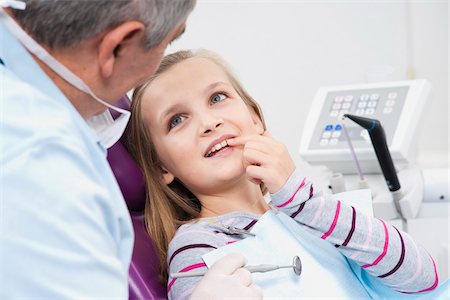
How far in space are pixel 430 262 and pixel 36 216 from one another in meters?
0.98

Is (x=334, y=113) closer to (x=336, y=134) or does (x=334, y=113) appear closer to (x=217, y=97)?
(x=336, y=134)

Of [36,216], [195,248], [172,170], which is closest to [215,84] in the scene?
[172,170]

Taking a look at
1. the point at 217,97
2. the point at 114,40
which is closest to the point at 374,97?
the point at 217,97

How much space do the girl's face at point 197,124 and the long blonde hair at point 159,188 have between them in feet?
0.08

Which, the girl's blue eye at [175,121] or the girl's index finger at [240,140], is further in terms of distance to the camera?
→ the girl's blue eye at [175,121]

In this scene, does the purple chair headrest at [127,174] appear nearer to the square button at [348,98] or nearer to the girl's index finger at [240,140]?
the girl's index finger at [240,140]

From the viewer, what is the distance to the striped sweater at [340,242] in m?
1.39

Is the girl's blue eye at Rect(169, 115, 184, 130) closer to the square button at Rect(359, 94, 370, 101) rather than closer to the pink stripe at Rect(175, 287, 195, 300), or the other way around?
the pink stripe at Rect(175, 287, 195, 300)

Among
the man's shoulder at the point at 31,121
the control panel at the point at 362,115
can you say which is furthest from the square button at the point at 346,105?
the man's shoulder at the point at 31,121

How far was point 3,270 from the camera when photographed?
81 cm

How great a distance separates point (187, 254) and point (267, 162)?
26cm

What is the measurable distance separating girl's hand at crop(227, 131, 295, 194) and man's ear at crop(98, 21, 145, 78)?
0.50 m

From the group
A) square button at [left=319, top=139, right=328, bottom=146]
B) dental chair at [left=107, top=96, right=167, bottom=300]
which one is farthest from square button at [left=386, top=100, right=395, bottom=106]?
dental chair at [left=107, top=96, right=167, bottom=300]

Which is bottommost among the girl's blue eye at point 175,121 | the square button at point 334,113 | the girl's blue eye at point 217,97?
the square button at point 334,113
